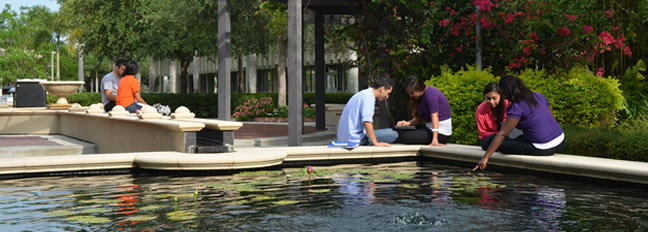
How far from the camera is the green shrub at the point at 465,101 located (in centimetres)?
1419

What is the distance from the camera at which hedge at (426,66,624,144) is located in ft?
46.8

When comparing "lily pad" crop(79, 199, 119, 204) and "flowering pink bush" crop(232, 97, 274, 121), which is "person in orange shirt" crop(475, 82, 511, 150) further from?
"flowering pink bush" crop(232, 97, 274, 121)

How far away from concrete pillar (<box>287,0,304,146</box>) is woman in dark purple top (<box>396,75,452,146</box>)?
233 cm

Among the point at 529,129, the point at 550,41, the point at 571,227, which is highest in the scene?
the point at 550,41

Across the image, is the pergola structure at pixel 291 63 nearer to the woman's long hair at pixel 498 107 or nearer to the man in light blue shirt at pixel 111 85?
the man in light blue shirt at pixel 111 85

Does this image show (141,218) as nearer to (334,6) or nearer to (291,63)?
(291,63)

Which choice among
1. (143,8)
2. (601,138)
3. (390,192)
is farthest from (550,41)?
(143,8)

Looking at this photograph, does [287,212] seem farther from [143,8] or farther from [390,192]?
[143,8]

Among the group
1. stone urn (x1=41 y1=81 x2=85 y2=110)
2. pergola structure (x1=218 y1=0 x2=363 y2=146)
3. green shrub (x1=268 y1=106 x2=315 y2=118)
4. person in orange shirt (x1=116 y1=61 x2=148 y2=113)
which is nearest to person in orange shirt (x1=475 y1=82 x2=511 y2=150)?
pergola structure (x1=218 y1=0 x2=363 y2=146)

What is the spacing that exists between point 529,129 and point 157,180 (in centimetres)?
508

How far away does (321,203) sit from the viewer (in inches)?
323

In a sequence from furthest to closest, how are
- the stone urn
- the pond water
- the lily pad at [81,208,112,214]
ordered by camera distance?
the stone urn < the lily pad at [81,208,112,214] < the pond water

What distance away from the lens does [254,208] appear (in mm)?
7855

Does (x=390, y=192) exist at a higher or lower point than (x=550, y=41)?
lower
